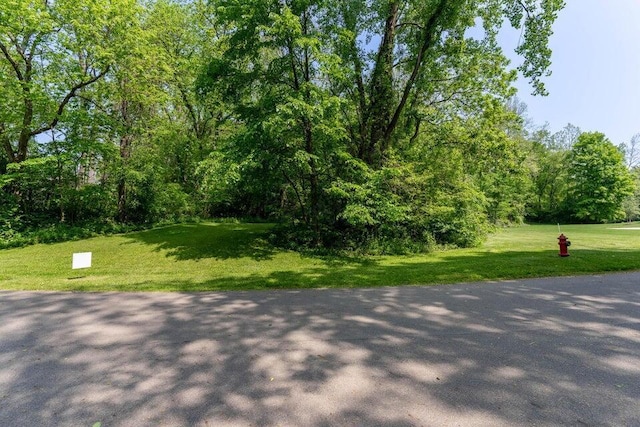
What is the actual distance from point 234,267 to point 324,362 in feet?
23.0

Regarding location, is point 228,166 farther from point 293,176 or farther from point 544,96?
point 544,96

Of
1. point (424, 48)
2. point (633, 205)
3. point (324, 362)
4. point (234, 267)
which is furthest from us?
point (633, 205)

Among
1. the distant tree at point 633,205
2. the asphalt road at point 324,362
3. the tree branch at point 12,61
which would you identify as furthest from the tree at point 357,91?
the distant tree at point 633,205

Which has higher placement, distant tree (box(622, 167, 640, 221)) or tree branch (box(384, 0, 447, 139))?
tree branch (box(384, 0, 447, 139))

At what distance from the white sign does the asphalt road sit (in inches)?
63.1

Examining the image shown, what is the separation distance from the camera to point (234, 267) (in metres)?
9.84

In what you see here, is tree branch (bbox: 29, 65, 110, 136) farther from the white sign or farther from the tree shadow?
the white sign

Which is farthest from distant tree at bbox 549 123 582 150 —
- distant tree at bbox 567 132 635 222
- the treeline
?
the treeline

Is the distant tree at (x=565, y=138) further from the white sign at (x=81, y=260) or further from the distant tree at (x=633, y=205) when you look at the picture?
the white sign at (x=81, y=260)

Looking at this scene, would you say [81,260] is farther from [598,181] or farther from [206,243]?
[598,181]

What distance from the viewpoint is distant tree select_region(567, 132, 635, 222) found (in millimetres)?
37656

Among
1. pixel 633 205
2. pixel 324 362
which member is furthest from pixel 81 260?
pixel 633 205

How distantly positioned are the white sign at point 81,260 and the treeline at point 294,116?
161 inches

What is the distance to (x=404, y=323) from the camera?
456cm
